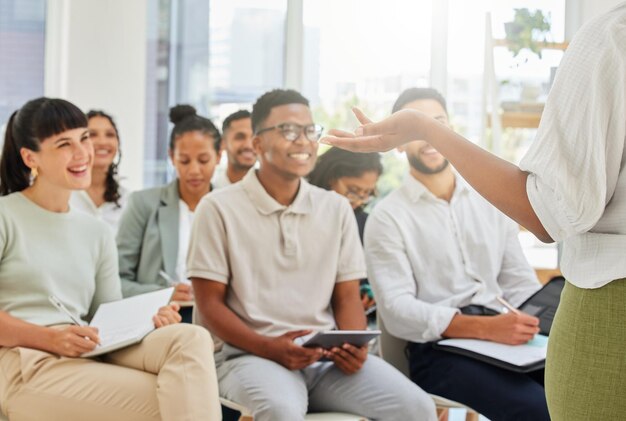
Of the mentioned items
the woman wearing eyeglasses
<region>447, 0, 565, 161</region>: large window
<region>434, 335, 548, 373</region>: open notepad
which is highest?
<region>447, 0, 565, 161</region>: large window

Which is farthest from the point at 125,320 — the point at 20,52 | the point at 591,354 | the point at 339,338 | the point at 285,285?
the point at 20,52

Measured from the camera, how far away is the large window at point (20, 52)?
232 inches

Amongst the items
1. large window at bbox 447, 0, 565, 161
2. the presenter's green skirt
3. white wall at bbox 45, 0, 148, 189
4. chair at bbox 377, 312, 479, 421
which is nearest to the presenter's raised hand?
the presenter's green skirt

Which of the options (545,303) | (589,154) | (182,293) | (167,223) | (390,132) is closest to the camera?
(589,154)

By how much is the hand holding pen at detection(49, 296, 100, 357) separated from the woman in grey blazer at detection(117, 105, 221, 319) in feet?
3.01

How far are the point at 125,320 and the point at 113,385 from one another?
0.27m

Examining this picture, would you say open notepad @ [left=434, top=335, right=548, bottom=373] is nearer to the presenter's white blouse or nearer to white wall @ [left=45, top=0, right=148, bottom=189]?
the presenter's white blouse

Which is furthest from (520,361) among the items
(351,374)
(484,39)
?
(484,39)

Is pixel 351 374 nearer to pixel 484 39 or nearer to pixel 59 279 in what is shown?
pixel 59 279

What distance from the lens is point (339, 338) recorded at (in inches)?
102

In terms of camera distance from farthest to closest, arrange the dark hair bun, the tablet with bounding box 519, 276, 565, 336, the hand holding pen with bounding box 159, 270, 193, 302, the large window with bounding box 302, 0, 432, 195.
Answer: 1. the large window with bounding box 302, 0, 432, 195
2. the dark hair bun
3. the hand holding pen with bounding box 159, 270, 193, 302
4. the tablet with bounding box 519, 276, 565, 336

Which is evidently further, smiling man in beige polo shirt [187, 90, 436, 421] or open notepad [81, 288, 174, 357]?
smiling man in beige polo shirt [187, 90, 436, 421]

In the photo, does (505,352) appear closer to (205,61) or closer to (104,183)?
(104,183)

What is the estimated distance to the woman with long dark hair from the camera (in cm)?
420
